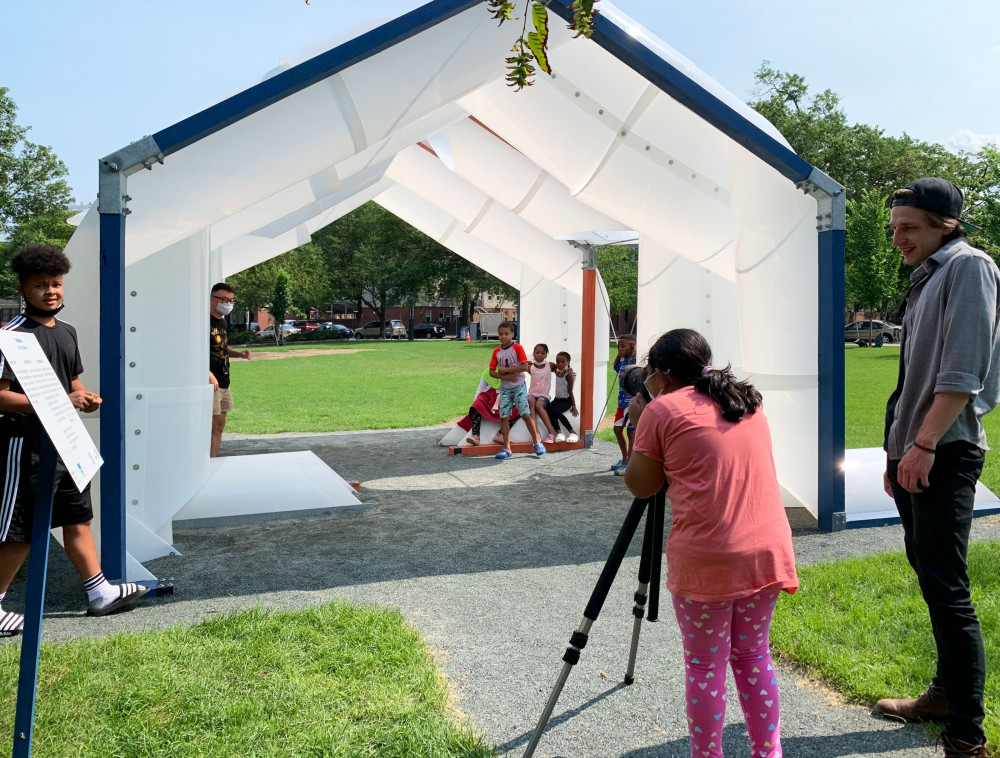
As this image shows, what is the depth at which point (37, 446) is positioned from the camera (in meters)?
3.91

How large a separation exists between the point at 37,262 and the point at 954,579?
162 inches

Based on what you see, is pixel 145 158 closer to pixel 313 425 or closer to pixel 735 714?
pixel 735 714

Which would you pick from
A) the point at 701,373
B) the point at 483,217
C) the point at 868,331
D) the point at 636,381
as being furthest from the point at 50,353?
the point at 868,331

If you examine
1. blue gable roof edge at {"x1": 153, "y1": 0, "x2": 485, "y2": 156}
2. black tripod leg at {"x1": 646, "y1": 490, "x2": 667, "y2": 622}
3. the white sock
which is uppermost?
blue gable roof edge at {"x1": 153, "y1": 0, "x2": 485, "y2": 156}

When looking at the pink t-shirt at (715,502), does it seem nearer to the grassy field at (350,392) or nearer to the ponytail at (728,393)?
the ponytail at (728,393)

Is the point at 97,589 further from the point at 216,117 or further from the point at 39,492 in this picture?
the point at 216,117

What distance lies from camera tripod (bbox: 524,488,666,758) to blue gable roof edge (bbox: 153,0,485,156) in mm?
3098

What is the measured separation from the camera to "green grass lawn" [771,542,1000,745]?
3.43 metres

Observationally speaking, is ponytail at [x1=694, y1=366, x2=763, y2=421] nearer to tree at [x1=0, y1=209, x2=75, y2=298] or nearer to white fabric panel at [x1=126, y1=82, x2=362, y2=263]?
white fabric panel at [x1=126, y1=82, x2=362, y2=263]

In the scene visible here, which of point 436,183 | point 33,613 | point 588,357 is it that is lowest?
point 33,613

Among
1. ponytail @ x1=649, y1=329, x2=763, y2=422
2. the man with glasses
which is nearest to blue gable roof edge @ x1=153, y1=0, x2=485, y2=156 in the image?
ponytail @ x1=649, y1=329, x2=763, y2=422

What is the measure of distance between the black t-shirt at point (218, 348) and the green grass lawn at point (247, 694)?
14.7 ft

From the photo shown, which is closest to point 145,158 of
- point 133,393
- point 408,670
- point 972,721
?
point 133,393

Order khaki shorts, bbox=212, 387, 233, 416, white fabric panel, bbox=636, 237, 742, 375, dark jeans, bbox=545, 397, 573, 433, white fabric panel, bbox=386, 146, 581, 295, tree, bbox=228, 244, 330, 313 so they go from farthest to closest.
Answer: tree, bbox=228, 244, 330, 313
dark jeans, bbox=545, 397, 573, 433
white fabric panel, bbox=386, 146, 581, 295
khaki shorts, bbox=212, 387, 233, 416
white fabric panel, bbox=636, 237, 742, 375
